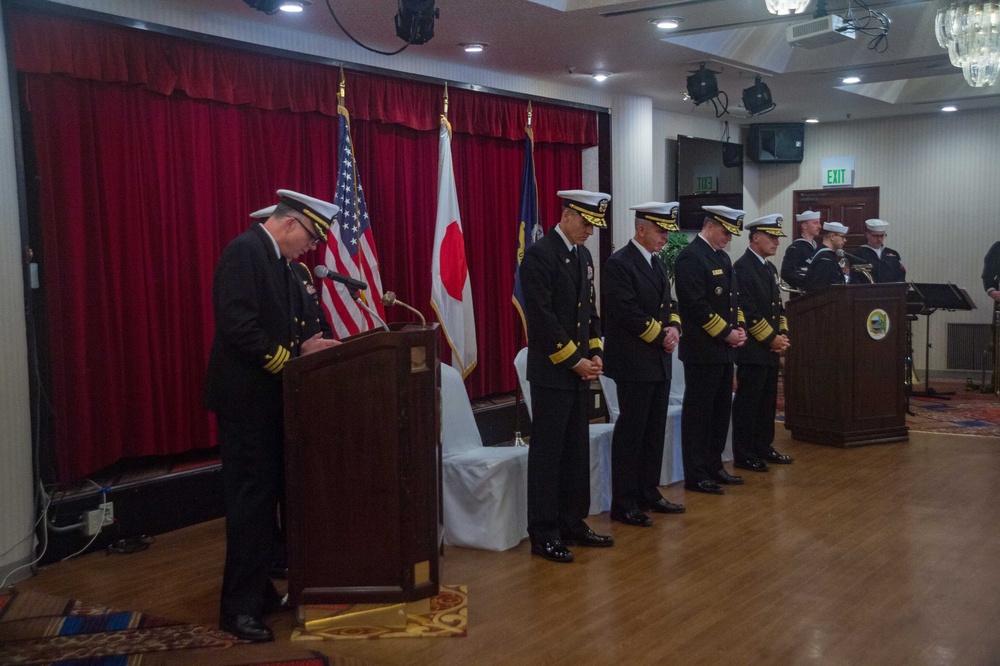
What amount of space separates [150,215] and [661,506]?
3089 millimetres

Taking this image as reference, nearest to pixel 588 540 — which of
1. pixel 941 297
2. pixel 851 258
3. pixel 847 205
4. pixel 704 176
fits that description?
pixel 851 258

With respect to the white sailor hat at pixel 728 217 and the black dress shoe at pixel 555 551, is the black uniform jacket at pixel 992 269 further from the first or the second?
the black dress shoe at pixel 555 551

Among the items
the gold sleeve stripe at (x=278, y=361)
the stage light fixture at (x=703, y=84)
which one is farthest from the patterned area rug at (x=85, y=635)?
the stage light fixture at (x=703, y=84)

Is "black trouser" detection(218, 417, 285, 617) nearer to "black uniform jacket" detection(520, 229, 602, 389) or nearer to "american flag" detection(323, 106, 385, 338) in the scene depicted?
"black uniform jacket" detection(520, 229, 602, 389)

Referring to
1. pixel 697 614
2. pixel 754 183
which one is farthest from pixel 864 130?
pixel 697 614

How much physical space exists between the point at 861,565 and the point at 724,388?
1.62m

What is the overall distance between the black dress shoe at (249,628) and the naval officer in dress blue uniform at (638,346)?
2.00 metres

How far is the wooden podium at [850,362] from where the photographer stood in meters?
6.17

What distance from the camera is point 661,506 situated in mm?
4793

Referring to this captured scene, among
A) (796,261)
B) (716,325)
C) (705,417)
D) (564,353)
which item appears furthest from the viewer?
(796,261)

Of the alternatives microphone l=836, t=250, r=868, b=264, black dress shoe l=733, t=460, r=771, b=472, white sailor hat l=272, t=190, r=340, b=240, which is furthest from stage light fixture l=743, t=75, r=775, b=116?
white sailor hat l=272, t=190, r=340, b=240

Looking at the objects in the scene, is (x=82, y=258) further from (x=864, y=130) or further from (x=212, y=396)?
(x=864, y=130)

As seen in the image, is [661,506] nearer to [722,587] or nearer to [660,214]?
[722,587]

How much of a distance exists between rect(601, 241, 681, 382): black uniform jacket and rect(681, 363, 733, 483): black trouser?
1.93 ft
